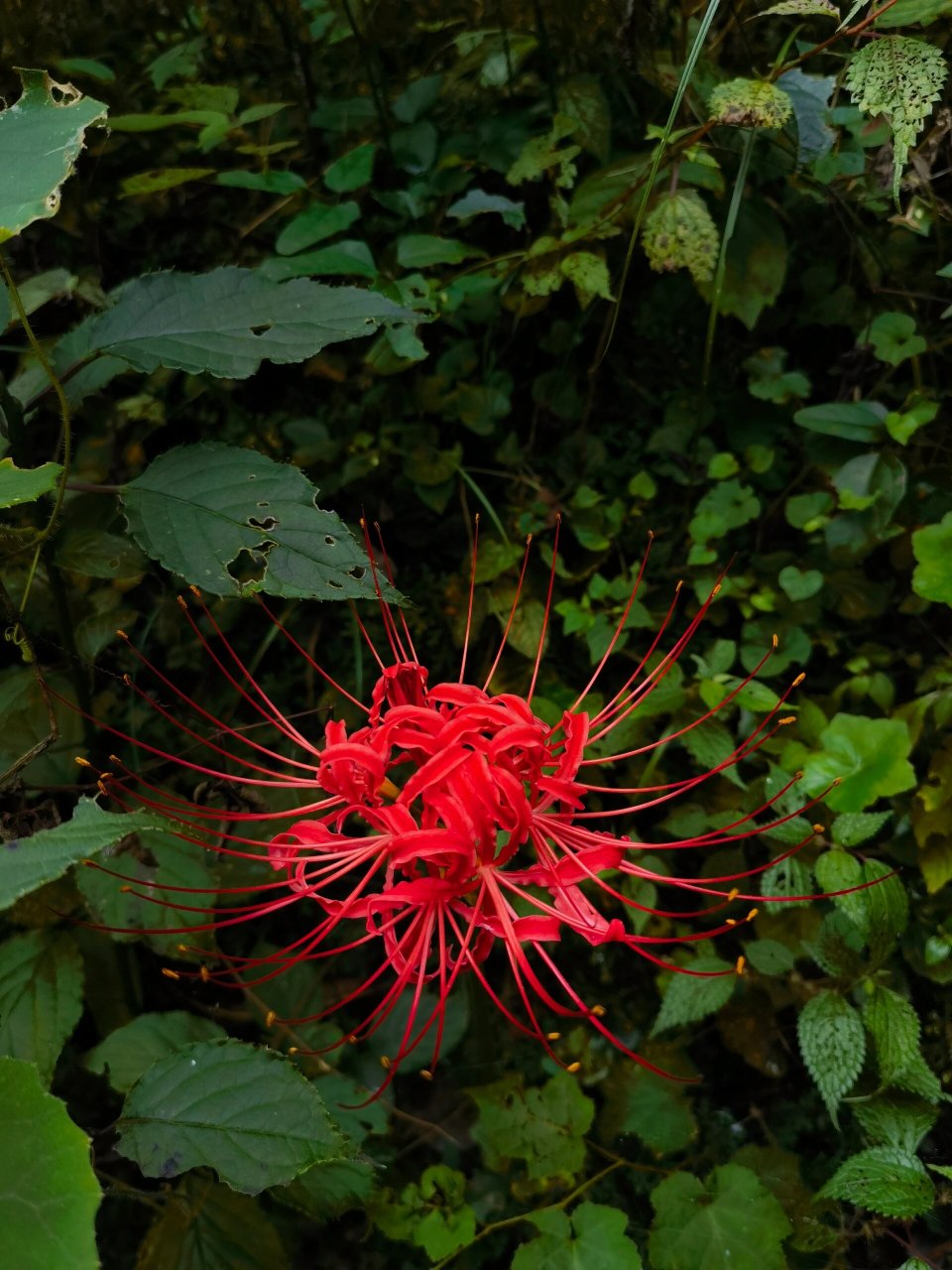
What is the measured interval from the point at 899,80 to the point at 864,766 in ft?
2.49

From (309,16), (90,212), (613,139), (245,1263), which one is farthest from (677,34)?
(245,1263)

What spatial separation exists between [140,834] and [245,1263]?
494mm

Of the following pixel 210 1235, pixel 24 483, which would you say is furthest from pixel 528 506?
pixel 210 1235

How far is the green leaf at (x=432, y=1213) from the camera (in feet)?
3.78

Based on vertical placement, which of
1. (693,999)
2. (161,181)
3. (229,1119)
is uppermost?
(161,181)

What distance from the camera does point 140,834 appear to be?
1.17m

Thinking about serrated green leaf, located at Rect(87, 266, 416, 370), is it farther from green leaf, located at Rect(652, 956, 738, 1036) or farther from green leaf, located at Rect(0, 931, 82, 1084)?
green leaf, located at Rect(652, 956, 738, 1036)

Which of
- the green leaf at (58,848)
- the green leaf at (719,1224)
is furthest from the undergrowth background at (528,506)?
the green leaf at (58,848)

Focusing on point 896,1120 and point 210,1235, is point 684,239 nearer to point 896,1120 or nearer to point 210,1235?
point 896,1120

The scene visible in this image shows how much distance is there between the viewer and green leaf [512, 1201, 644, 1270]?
1.04 meters

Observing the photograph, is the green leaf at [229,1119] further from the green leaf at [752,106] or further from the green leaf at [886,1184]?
the green leaf at [752,106]

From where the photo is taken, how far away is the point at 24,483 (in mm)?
851

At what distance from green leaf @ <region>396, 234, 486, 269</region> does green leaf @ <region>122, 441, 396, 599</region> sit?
0.41 meters

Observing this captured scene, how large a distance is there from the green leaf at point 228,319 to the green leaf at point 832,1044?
0.87 meters
